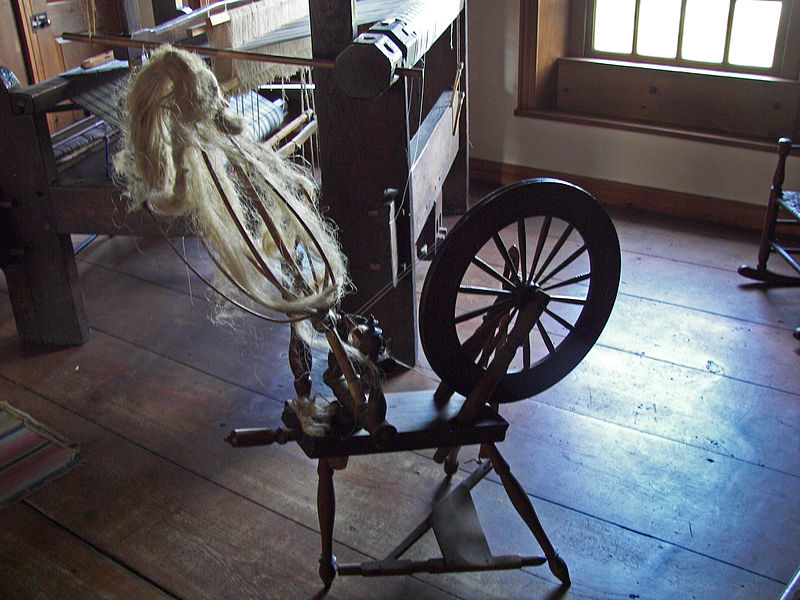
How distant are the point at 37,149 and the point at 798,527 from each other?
197 cm

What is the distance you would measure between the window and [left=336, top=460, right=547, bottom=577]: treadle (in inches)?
75.4

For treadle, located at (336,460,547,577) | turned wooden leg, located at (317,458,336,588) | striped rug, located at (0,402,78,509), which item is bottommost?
striped rug, located at (0,402,78,509)

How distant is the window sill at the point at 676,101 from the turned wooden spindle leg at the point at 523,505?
1.86m

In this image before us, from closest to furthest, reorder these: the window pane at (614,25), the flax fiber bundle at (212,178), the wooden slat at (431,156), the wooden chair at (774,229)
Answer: the flax fiber bundle at (212,178)
the wooden slat at (431,156)
the wooden chair at (774,229)
the window pane at (614,25)

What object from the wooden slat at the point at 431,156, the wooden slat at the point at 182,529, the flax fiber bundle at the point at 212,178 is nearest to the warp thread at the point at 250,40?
the wooden slat at the point at 431,156

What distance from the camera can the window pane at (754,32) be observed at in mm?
2723

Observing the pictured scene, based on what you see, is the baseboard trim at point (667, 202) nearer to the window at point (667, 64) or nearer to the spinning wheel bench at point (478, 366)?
the window at point (667, 64)

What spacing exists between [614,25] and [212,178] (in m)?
2.31

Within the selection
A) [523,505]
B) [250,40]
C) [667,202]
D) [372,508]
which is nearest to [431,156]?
[250,40]

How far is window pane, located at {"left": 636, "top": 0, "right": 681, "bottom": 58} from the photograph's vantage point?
2.89 metres

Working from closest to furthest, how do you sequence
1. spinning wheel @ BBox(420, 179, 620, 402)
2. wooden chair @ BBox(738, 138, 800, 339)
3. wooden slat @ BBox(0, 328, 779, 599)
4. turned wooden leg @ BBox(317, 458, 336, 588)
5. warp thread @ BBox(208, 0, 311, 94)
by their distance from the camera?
spinning wheel @ BBox(420, 179, 620, 402), turned wooden leg @ BBox(317, 458, 336, 588), wooden slat @ BBox(0, 328, 779, 599), warp thread @ BBox(208, 0, 311, 94), wooden chair @ BBox(738, 138, 800, 339)

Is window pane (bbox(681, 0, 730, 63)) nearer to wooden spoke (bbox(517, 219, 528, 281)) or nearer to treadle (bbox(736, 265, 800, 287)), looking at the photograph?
treadle (bbox(736, 265, 800, 287))

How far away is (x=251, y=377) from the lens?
84.4 inches

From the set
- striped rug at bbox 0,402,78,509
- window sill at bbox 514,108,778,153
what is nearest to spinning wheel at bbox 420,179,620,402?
striped rug at bbox 0,402,78,509
